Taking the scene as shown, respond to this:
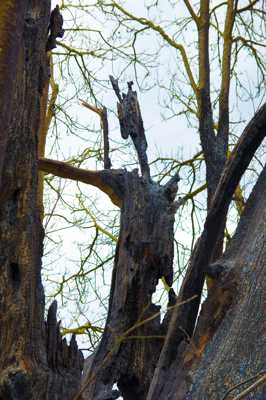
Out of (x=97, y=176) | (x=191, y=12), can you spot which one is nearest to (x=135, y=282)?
(x=97, y=176)

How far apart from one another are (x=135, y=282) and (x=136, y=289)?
0.14 ft

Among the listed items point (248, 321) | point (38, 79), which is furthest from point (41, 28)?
point (248, 321)

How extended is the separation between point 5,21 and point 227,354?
1.76 m

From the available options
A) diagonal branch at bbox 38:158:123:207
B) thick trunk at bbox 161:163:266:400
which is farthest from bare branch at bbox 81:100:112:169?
thick trunk at bbox 161:163:266:400

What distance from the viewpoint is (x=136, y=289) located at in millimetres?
4949

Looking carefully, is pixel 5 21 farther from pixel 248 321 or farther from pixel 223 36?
pixel 223 36

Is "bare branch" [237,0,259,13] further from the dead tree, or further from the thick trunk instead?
the thick trunk

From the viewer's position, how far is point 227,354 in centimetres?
338

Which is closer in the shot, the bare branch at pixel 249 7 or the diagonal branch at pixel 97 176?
the diagonal branch at pixel 97 176

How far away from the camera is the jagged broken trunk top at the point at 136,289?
4820 mm

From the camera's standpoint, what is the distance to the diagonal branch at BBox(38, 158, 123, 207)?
17.5 ft

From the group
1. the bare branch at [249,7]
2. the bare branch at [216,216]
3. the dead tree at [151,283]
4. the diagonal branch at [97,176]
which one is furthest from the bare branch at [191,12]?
the bare branch at [216,216]

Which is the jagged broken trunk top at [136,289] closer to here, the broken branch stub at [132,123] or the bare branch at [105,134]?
the broken branch stub at [132,123]

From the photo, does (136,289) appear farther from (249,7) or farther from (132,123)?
(249,7)
